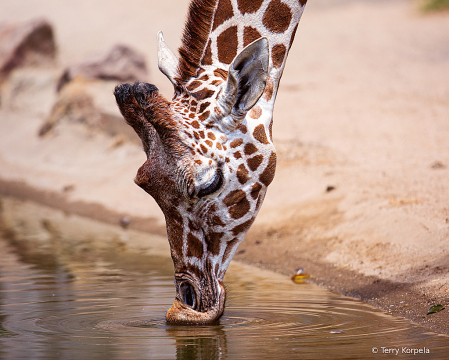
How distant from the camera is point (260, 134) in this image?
431 centimetres

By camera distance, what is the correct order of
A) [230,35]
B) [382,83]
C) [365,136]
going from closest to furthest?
1. [230,35]
2. [365,136]
3. [382,83]

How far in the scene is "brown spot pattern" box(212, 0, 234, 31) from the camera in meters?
4.62

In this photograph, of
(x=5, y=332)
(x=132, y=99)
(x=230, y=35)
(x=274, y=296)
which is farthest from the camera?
(x=274, y=296)

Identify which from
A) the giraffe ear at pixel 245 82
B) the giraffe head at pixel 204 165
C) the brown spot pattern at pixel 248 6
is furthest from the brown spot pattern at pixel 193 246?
the brown spot pattern at pixel 248 6

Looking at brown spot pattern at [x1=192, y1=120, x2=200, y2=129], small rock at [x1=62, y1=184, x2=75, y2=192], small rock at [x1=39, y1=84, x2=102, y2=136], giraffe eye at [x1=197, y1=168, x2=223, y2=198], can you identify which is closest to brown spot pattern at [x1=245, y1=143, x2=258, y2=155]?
giraffe eye at [x1=197, y1=168, x2=223, y2=198]

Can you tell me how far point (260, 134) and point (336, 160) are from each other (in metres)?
4.73

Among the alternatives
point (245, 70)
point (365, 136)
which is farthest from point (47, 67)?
point (245, 70)

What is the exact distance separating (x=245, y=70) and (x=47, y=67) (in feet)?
46.5

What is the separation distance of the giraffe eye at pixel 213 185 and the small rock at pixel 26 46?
1385 cm

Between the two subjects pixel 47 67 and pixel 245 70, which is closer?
pixel 245 70

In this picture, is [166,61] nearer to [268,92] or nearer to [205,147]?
[268,92]

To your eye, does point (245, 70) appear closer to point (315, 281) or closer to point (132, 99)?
point (132, 99)

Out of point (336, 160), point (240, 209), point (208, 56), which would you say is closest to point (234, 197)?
point (240, 209)

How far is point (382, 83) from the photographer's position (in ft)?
45.0
